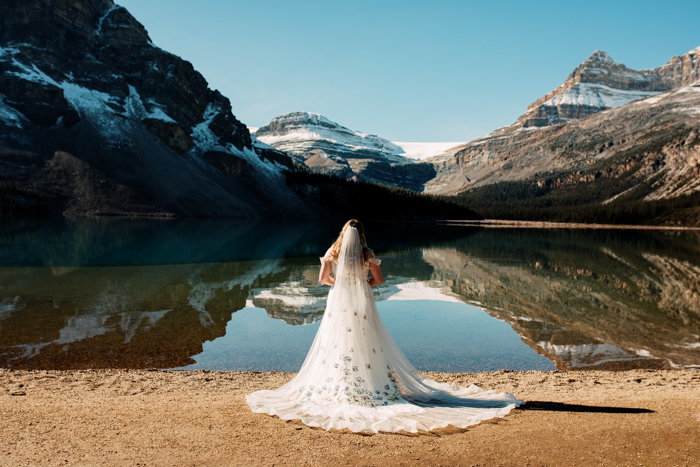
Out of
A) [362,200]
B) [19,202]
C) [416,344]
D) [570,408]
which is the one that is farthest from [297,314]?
[362,200]

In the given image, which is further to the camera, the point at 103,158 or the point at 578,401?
the point at 103,158

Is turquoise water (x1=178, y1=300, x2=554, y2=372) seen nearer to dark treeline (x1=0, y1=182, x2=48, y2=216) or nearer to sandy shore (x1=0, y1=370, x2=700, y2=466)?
sandy shore (x1=0, y1=370, x2=700, y2=466)

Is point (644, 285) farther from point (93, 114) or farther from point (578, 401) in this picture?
point (93, 114)

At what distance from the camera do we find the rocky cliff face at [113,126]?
11438 cm

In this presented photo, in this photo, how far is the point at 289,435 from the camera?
635 centimetres

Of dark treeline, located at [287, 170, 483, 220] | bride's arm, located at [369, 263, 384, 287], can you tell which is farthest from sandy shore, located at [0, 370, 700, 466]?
dark treeline, located at [287, 170, 483, 220]

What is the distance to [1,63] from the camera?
13225cm

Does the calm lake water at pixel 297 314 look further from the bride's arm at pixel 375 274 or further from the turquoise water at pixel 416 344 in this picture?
the bride's arm at pixel 375 274

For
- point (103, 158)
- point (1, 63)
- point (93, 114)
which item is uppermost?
point (1, 63)

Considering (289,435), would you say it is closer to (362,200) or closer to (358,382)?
(358,382)

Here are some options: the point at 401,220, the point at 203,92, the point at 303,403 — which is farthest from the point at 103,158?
the point at 303,403

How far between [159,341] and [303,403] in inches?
321

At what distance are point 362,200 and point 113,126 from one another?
89352 mm

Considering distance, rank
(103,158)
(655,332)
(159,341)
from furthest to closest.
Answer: (103,158)
(655,332)
(159,341)
